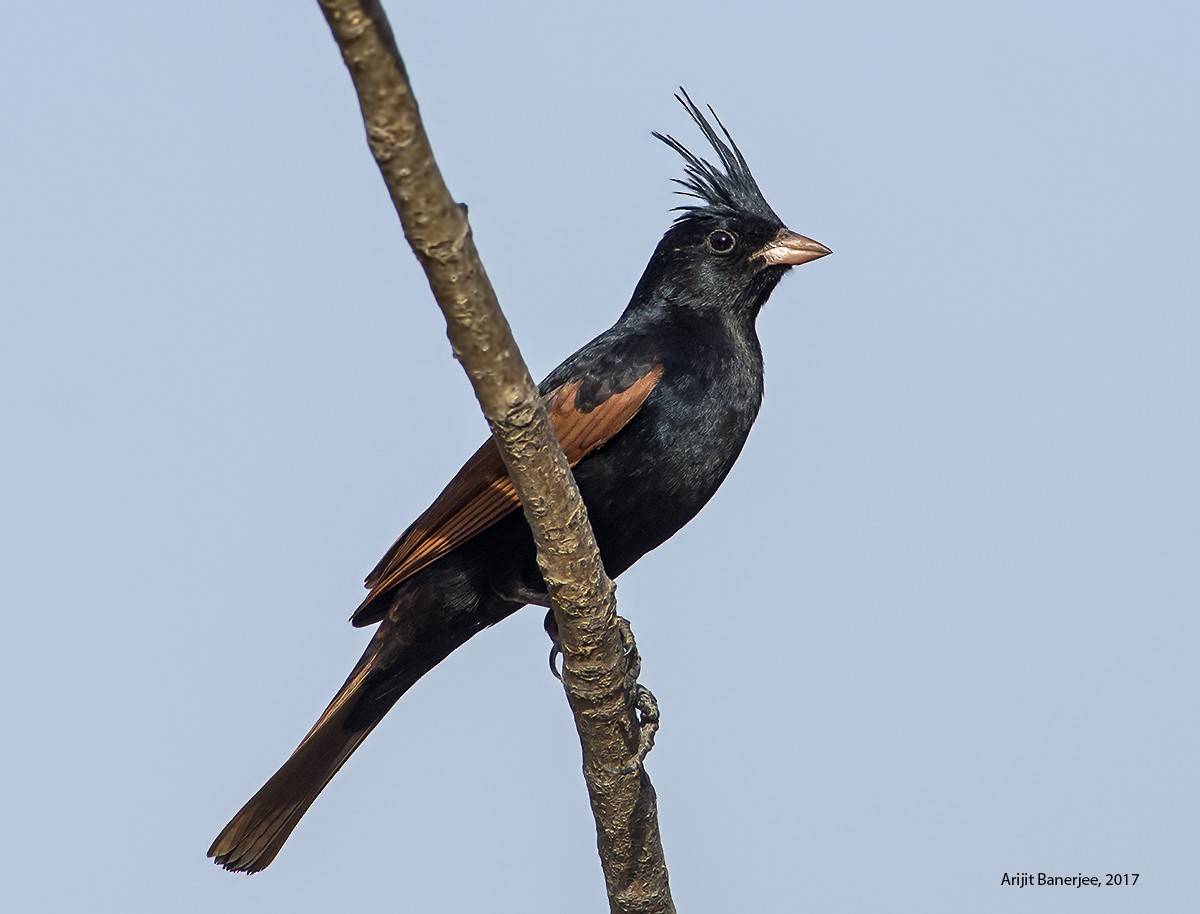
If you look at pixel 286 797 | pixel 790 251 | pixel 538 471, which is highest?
pixel 790 251

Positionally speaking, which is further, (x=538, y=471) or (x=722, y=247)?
(x=722, y=247)

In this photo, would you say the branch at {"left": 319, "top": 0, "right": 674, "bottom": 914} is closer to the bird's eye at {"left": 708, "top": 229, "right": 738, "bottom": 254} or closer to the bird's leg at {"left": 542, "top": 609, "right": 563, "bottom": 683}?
the bird's leg at {"left": 542, "top": 609, "right": 563, "bottom": 683}

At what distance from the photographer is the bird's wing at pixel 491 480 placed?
4477mm

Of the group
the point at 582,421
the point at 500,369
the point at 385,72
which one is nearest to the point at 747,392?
the point at 582,421

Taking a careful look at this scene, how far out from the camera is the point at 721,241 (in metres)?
5.44

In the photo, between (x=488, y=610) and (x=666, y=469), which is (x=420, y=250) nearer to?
(x=666, y=469)

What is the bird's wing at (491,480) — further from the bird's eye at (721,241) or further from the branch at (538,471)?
the bird's eye at (721,241)

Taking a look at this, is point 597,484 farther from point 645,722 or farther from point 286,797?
point 286,797

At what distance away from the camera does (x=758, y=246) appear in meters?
5.48

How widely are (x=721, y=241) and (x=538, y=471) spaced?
2.42 m

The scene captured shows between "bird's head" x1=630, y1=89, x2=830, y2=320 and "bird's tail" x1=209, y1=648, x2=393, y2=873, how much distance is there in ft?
5.82

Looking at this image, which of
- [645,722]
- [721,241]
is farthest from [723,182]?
[645,722]

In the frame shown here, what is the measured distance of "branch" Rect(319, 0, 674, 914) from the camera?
8.12 ft

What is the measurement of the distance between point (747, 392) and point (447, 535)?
1117 mm
